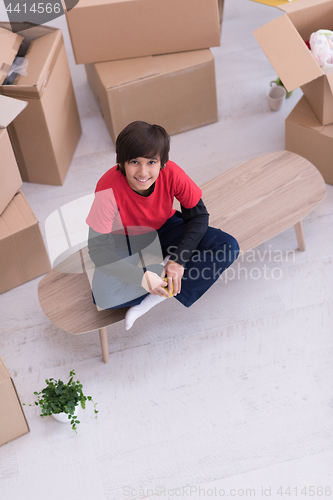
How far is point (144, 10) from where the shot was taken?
2.17m

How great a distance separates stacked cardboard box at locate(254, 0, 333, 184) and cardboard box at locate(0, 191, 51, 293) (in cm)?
112

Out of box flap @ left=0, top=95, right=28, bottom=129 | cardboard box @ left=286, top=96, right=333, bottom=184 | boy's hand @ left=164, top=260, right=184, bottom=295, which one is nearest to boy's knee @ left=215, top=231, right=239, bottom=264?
boy's hand @ left=164, top=260, right=184, bottom=295

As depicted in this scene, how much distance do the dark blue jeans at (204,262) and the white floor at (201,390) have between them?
25 centimetres

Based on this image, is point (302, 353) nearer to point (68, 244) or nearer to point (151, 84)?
point (68, 244)

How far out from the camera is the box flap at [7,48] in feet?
6.56

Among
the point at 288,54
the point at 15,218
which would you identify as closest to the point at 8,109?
the point at 15,218

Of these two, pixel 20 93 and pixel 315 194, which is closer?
pixel 315 194

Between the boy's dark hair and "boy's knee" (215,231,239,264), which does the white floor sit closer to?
"boy's knee" (215,231,239,264)

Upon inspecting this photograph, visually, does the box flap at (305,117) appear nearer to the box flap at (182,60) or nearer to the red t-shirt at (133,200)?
the box flap at (182,60)

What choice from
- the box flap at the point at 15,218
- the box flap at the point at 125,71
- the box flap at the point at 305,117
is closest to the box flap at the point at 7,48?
the box flap at the point at 125,71

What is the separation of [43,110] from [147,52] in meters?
0.63

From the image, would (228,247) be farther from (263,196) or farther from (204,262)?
(263,196)

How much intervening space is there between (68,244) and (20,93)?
2.24 ft

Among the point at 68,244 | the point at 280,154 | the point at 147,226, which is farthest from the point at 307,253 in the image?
the point at 68,244
